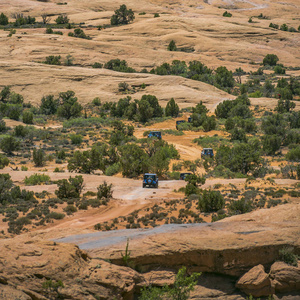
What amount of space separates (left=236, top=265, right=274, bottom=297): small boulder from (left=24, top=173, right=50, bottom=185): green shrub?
20120 millimetres

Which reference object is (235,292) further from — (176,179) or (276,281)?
(176,179)

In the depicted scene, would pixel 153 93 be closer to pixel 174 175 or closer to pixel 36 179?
pixel 174 175

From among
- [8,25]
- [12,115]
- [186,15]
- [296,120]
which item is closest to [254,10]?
[186,15]

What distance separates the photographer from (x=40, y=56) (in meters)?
76.2

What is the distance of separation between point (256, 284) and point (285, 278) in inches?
31.6

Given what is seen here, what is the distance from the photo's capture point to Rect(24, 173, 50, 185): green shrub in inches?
1171

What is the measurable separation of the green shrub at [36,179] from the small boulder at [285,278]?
2030 cm

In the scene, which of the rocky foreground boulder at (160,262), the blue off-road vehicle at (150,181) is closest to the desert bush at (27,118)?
the blue off-road vehicle at (150,181)

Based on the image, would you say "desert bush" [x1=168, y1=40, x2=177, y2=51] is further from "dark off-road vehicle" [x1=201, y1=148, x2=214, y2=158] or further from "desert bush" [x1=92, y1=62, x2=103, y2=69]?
"dark off-road vehicle" [x1=201, y1=148, x2=214, y2=158]

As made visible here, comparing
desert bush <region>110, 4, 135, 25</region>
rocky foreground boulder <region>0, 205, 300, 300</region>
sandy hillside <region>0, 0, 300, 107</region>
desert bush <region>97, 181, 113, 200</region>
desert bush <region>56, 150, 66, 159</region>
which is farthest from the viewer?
desert bush <region>110, 4, 135, 25</region>

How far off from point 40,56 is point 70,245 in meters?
69.0

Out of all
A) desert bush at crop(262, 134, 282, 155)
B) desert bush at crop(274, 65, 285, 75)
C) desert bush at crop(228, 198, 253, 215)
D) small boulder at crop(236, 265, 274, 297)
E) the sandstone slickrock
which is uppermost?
the sandstone slickrock

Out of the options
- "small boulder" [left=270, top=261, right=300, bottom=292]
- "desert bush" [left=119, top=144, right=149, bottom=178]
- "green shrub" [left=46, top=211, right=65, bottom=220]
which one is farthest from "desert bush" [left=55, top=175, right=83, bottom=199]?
"small boulder" [left=270, top=261, right=300, bottom=292]

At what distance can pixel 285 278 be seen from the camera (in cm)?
1192
